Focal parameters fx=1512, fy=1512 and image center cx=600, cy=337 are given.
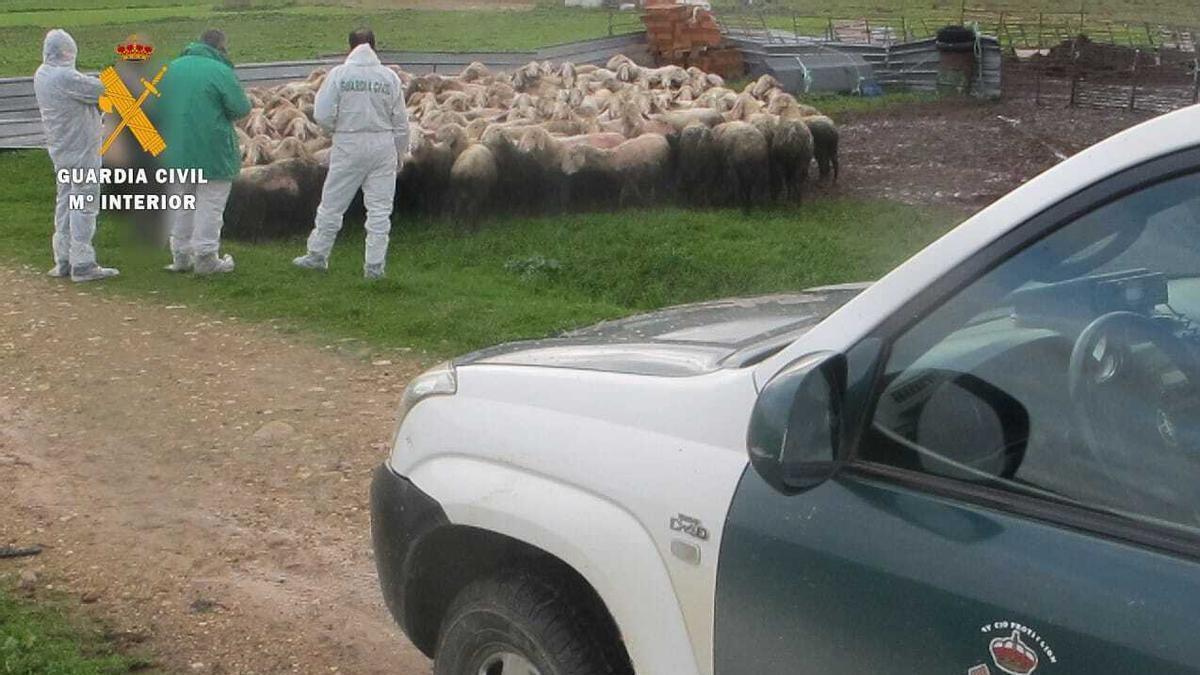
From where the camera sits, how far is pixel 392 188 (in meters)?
11.7

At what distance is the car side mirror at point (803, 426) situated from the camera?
2822 mm

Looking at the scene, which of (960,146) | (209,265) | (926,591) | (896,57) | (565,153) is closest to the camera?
(926,591)

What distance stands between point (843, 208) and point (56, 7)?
41.2m

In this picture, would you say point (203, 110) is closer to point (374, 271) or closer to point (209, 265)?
point (209, 265)

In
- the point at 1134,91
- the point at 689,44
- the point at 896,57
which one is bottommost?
the point at 1134,91

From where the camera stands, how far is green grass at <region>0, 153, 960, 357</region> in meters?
10.4

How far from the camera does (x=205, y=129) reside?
37.3 ft

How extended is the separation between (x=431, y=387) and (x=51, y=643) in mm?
2136

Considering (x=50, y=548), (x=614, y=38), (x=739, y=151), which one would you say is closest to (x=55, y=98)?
(x=50, y=548)

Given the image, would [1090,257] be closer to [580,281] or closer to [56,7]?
[580,281]

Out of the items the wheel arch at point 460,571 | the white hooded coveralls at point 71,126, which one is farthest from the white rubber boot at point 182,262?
the wheel arch at point 460,571

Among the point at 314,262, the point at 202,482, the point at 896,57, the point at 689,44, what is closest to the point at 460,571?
the point at 202,482

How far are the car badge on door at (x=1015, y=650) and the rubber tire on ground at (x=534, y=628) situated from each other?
116 centimetres

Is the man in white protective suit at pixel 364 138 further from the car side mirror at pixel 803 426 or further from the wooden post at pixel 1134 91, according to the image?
the wooden post at pixel 1134 91
